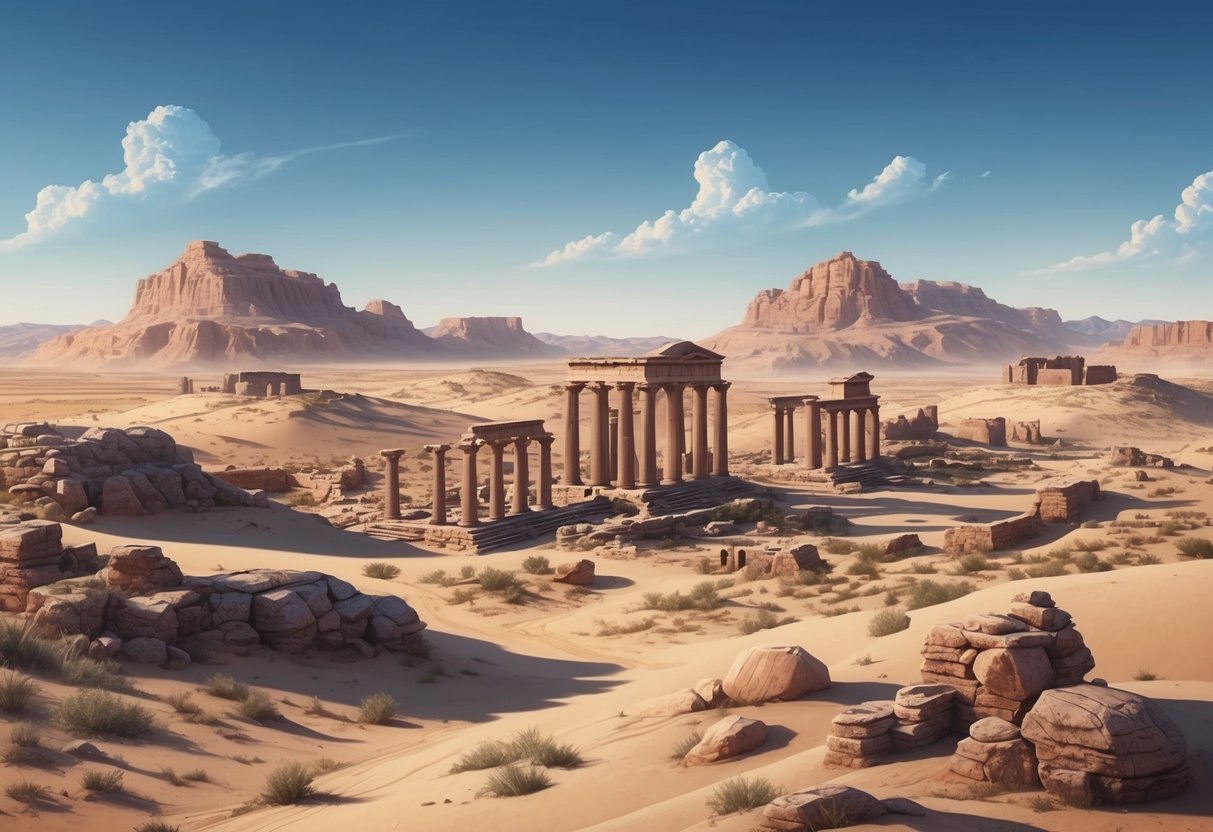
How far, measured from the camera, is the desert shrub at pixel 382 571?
26031 millimetres

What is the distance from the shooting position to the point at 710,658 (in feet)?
53.5

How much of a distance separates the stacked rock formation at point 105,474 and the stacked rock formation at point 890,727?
2255cm

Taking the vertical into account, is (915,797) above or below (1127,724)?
below

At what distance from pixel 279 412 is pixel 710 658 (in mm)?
50044

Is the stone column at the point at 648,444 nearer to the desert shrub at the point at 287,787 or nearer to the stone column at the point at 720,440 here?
the stone column at the point at 720,440

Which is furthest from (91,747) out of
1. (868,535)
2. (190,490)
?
(868,535)

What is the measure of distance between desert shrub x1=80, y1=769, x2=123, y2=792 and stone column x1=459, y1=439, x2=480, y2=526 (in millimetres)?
20663

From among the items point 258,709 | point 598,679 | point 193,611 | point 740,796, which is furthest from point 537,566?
point 740,796

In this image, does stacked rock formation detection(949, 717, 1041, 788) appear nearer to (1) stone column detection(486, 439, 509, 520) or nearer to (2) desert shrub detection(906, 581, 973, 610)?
(2) desert shrub detection(906, 581, 973, 610)

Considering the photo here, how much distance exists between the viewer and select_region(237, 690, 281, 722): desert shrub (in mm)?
13859

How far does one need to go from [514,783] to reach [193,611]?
8.17 m

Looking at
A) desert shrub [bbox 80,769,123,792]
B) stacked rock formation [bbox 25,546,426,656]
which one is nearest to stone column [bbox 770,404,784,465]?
stacked rock formation [bbox 25,546,426,656]

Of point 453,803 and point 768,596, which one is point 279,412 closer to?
point 768,596

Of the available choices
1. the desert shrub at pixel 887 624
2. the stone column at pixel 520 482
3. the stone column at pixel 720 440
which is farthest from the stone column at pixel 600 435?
the desert shrub at pixel 887 624
